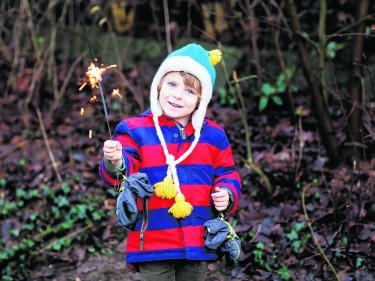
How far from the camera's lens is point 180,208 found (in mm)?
2711

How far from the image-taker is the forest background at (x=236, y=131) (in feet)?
13.4

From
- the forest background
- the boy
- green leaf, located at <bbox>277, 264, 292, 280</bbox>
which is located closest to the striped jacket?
the boy

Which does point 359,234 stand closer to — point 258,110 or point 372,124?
point 372,124

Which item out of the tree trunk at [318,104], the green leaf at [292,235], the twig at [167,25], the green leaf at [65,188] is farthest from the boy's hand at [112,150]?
the twig at [167,25]

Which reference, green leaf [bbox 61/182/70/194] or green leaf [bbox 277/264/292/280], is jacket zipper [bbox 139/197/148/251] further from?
green leaf [bbox 61/182/70/194]

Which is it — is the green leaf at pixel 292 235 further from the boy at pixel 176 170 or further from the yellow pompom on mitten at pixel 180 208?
the yellow pompom on mitten at pixel 180 208

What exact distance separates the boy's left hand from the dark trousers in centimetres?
29

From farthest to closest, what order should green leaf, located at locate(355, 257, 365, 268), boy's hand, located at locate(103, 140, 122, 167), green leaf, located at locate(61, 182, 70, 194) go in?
green leaf, located at locate(61, 182, 70, 194) → green leaf, located at locate(355, 257, 365, 268) → boy's hand, located at locate(103, 140, 122, 167)

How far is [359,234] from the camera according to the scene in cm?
394

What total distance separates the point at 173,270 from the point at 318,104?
219 cm

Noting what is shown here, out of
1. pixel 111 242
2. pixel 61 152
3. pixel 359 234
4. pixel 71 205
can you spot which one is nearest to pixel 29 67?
pixel 61 152

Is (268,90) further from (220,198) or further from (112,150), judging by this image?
(112,150)

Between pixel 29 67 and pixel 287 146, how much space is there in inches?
118

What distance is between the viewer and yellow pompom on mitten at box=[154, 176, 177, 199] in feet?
8.95
